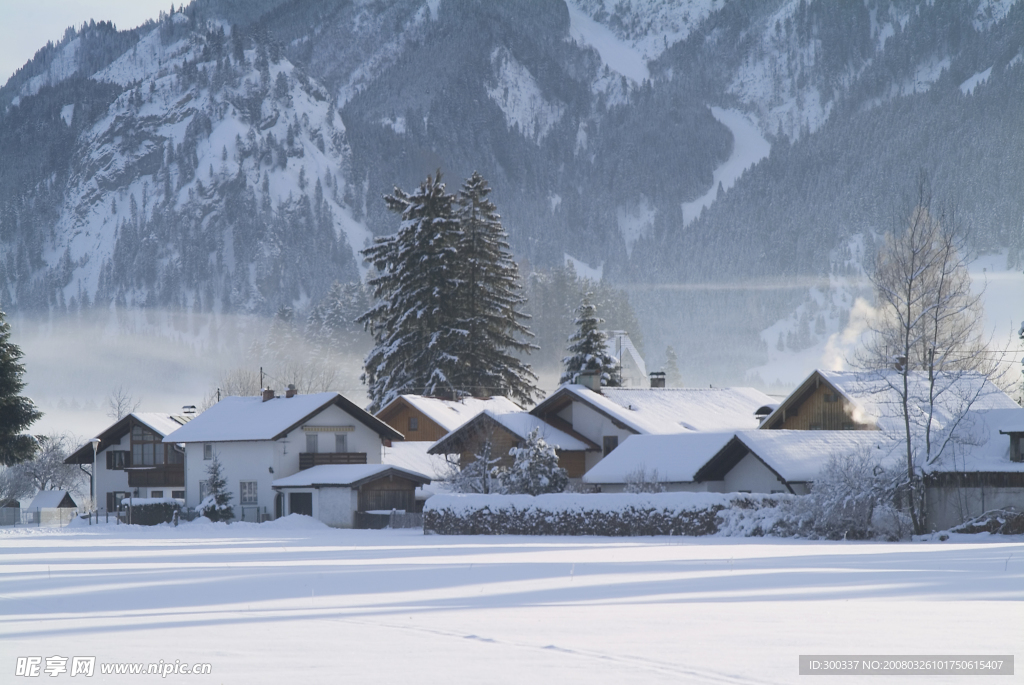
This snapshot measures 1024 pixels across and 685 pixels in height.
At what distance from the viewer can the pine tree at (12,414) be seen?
59.1 metres

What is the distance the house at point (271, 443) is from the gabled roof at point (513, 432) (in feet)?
22.3

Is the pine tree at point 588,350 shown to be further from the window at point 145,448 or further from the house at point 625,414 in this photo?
the window at point 145,448

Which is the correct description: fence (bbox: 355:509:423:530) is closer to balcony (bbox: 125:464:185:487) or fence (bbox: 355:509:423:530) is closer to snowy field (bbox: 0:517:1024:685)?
balcony (bbox: 125:464:185:487)

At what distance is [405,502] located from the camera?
6119cm

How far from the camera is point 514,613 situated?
631 inches

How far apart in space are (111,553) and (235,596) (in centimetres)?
1618

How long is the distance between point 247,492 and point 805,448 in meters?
31.2

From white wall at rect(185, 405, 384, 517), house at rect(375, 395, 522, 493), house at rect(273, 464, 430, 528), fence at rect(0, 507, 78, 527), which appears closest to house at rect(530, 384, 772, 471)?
house at rect(375, 395, 522, 493)

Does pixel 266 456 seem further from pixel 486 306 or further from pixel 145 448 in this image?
pixel 486 306

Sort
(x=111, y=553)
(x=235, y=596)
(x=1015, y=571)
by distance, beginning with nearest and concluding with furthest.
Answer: (x=235, y=596)
(x=1015, y=571)
(x=111, y=553)

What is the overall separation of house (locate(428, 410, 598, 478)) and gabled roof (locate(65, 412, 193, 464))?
83.7 feet

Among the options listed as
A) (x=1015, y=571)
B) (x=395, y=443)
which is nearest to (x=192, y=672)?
(x=1015, y=571)

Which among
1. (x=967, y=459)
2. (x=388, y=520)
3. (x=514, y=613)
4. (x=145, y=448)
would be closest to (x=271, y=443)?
(x=388, y=520)

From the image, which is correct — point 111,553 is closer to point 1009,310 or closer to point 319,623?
point 319,623
